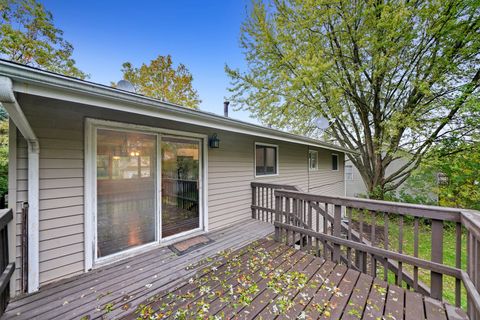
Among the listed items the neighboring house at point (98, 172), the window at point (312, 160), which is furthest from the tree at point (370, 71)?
the neighboring house at point (98, 172)

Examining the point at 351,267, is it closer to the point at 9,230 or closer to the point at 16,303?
the point at 16,303

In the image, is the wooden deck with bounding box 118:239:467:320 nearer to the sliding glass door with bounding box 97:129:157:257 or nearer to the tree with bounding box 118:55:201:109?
the sliding glass door with bounding box 97:129:157:257

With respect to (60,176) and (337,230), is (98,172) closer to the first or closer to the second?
(60,176)

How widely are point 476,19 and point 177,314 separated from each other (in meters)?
11.1

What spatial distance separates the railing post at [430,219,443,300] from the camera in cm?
215

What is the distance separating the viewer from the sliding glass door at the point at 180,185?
11.4 ft

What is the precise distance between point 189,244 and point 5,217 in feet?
7.47

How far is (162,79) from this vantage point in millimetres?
14125

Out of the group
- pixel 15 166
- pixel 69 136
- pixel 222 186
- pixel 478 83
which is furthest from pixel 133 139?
pixel 478 83

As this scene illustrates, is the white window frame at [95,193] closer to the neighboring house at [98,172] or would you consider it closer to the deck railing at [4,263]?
the neighboring house at [98,172]

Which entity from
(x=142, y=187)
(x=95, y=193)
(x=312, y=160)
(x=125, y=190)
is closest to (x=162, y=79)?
(x=312, y=160)

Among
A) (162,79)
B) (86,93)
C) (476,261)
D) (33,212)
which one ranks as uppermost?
(162,79)

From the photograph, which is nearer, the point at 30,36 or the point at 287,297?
the point at 287,297

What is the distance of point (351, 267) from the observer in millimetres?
2801
